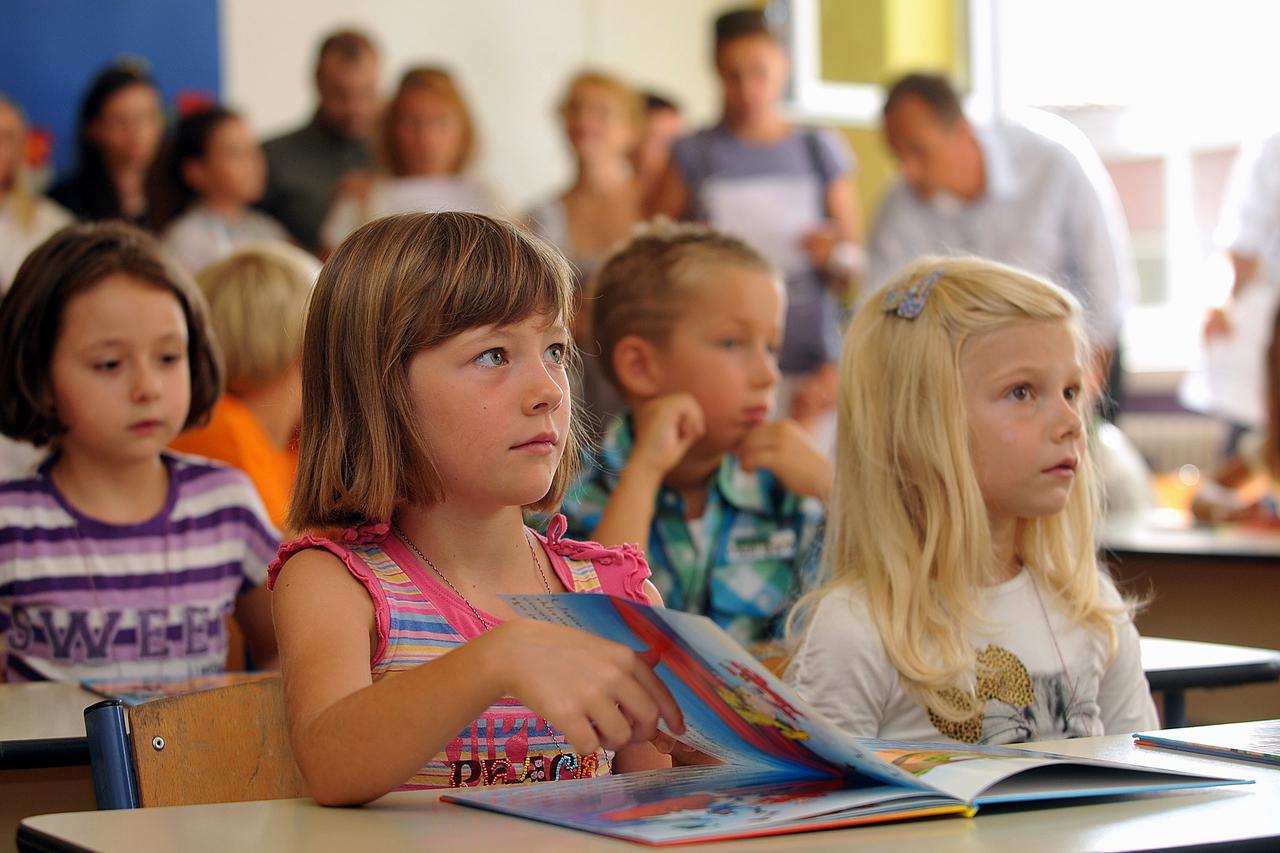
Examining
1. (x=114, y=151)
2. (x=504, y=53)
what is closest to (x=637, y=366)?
(x=114, y=151)

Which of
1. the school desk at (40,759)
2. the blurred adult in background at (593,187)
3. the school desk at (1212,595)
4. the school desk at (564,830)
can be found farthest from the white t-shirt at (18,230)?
the school desk at (564,830)

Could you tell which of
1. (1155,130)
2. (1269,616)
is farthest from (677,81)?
(1269,616)

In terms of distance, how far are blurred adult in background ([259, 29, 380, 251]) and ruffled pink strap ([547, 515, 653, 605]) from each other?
399 cm

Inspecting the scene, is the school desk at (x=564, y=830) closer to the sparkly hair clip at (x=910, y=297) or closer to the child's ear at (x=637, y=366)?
the sparkly hair clip at (x=910, y=297)

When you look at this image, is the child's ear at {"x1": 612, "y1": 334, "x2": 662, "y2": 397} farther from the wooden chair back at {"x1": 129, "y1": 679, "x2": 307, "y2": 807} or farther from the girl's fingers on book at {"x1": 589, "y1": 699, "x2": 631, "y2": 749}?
the girl's fingers on book at {"x1": 589, "y1": 699, "x2": 631, "y2": 749}

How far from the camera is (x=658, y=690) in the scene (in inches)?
43.9

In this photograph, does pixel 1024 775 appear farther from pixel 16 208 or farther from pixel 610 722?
pixel 16 208

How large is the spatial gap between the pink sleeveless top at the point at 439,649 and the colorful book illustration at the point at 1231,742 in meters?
0.47

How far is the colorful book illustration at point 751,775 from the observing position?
103 cm

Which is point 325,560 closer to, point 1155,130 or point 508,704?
point 508,704

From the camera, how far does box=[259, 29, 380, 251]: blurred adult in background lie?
5586 mm

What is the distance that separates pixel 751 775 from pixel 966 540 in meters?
0.75

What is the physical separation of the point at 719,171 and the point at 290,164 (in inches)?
65.3

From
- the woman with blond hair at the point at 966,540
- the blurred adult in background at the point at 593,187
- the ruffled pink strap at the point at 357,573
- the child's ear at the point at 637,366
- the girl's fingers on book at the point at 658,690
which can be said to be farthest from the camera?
the blurred adult in background at the point at 593,187
